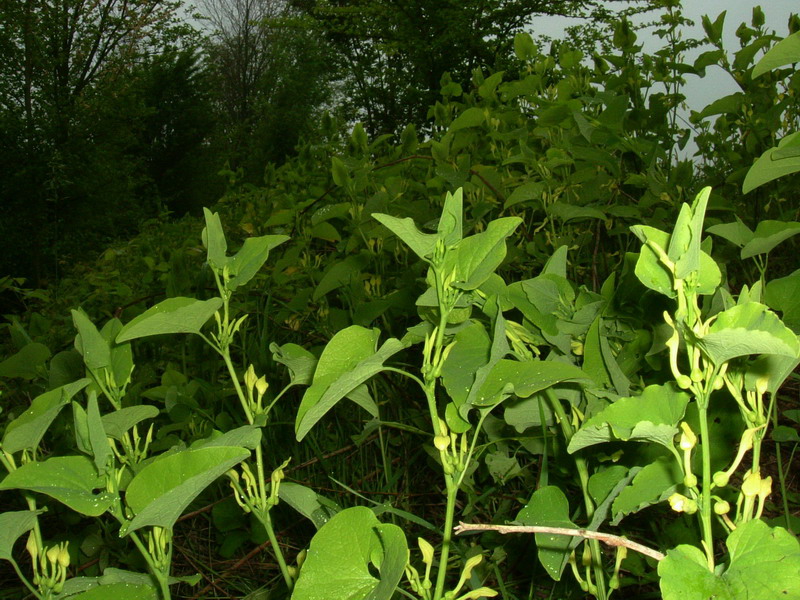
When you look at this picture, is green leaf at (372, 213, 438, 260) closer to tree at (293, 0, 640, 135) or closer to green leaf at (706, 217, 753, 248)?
green leaf at (706, 217, 753, 248)

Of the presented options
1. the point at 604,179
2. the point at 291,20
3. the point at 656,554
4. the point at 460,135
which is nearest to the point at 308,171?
the point at 460,135

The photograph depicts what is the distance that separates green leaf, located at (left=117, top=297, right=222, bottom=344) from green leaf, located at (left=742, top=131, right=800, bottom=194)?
0.84ft

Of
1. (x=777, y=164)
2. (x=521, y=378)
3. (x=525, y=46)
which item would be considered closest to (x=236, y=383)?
(x=521, y=378)

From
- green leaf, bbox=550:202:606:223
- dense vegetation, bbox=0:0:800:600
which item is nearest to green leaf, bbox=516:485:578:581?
dense vegetation, bbox=0:0:800:600

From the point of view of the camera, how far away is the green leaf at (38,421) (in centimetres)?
35

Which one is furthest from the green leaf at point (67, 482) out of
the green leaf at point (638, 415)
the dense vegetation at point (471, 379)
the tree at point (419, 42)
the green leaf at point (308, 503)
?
the tree at point (419, 42)

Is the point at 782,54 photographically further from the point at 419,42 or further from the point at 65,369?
the point at 419,42

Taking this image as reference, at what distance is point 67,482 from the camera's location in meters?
A: 0.33

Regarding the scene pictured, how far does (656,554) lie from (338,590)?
13cm

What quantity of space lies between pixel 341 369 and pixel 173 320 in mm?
105

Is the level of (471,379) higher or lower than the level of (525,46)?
lower

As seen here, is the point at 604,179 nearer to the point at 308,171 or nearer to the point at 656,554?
the point at 656,554

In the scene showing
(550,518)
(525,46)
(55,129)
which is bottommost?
(550,518)

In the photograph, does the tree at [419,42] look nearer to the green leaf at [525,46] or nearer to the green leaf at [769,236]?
the green leaf at [525,46]
